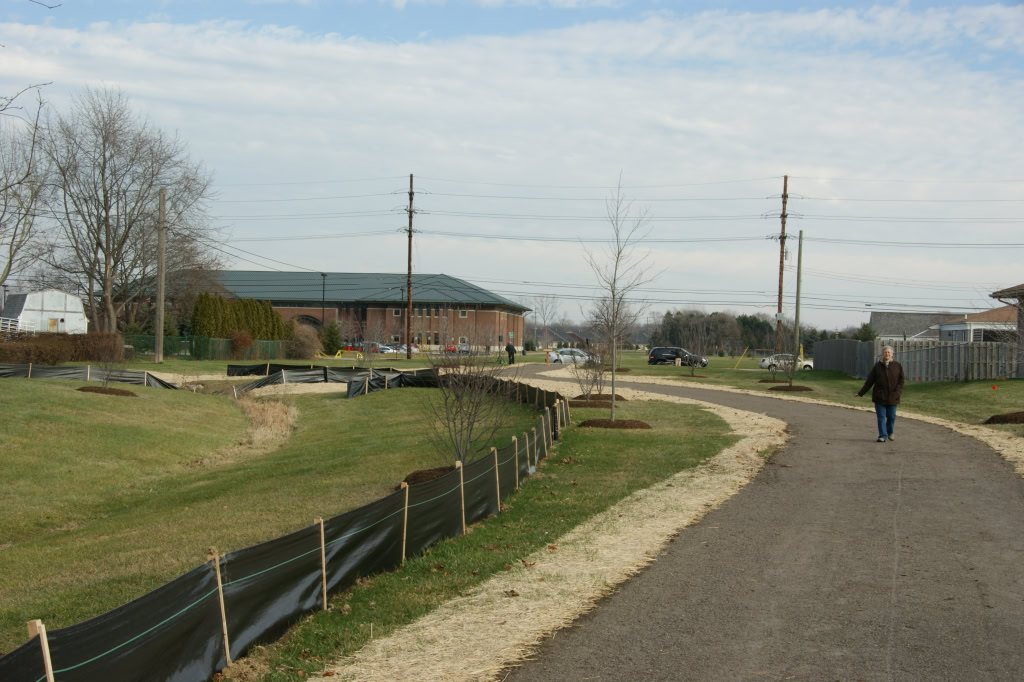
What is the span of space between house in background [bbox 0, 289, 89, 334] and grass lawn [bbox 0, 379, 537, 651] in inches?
1326

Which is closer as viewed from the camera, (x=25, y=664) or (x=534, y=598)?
(x=25, y=664)

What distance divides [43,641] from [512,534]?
258 inches

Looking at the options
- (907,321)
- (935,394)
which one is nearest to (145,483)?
(935,394)

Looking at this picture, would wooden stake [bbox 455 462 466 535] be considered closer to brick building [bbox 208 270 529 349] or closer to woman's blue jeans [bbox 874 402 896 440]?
woman's blue jeans [bbox 874 402 896 440]

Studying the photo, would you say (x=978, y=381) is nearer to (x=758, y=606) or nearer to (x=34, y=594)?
(x=758, y=606)

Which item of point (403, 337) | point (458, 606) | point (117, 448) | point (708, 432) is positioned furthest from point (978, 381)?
point (403, 337)

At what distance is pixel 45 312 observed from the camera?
6269cm

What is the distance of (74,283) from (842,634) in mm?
73582

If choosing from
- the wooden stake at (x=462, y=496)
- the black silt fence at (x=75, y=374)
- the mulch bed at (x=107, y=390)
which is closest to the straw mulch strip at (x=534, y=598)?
the wooden stake at (x=462, y=496)

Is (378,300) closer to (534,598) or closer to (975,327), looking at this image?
(975,327)

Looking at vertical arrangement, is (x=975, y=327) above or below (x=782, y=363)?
above

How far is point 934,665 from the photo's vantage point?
19.6ft

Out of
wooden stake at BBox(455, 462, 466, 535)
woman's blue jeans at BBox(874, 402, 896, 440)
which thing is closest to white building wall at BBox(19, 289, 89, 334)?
woman's blue jeans at BBox(874, 402, 896, 440)

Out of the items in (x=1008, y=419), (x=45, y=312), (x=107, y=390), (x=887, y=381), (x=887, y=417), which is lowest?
(x=107, y=390)
